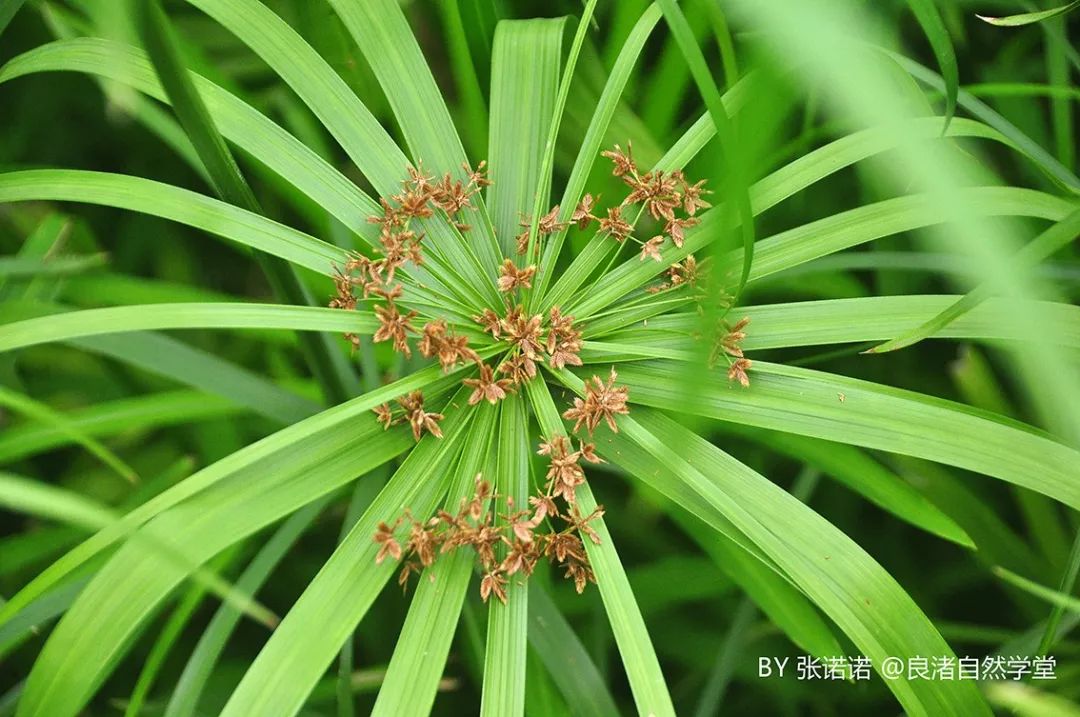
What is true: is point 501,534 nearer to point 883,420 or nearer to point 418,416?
point 418,416

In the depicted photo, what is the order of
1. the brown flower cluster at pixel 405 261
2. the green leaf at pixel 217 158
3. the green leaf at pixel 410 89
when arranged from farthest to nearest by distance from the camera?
the green leaf at pixel 410 89 < the brown flower cluster at pixel 405 261 < the green leaf at pixel 217 158

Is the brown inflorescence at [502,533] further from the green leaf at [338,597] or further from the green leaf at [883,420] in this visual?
the green leaf at [883,420]

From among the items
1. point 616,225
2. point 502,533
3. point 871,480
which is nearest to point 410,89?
point 616,225

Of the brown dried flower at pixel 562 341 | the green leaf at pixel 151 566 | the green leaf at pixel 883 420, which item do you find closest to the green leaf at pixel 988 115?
the green leaf at pixel 883 420

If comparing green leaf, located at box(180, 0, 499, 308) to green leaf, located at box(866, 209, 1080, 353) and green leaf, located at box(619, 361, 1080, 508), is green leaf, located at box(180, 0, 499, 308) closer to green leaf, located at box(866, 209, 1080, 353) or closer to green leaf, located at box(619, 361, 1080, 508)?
green leaf, located at box(619, 361, 1080, 508)

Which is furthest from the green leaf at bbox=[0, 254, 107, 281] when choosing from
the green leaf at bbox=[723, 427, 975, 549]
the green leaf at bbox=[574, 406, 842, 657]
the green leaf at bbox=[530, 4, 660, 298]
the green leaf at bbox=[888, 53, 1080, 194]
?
the green leaf at bbox=[888, 53, 1080, 194]

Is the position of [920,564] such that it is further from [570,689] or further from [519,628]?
[519,628]

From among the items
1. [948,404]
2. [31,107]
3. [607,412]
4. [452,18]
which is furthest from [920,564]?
[31,107]
